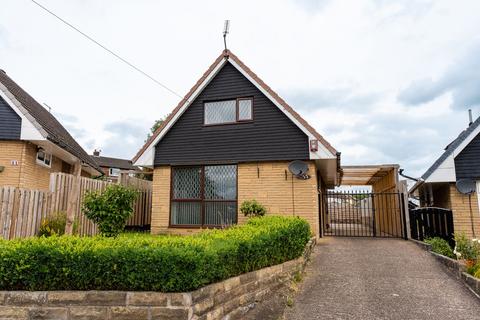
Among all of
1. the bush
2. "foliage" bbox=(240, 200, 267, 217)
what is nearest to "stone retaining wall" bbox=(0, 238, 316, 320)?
"foliage" bbox=(240, 200, 267, 217)

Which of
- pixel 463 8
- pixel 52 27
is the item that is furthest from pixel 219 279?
pixel 463 8

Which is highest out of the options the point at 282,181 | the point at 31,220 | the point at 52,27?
the point at 52,27

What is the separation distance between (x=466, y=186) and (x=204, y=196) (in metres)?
9.18

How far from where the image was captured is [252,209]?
36.8 feet

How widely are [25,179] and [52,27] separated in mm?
5831

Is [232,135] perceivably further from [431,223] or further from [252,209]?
[431,223]

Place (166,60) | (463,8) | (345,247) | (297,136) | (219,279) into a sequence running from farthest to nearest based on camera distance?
(166,60)
(297,136)
(345,247)
(463,8)
(219,279)

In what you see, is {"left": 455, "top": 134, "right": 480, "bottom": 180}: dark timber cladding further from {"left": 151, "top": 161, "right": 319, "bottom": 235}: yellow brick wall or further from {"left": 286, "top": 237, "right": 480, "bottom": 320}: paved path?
{"left": 151, "top": 161, "right": 319, "bottom": 235}: yellow brick wall

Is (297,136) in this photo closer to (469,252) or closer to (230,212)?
(230,212)

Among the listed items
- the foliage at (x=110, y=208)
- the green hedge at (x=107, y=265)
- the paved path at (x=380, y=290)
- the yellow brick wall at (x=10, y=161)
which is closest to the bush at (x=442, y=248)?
the paved path at (x=380, y=290)

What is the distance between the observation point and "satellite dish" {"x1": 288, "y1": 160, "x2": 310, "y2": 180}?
1123 centimetres

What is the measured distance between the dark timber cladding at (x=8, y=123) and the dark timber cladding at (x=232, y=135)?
5.11 m

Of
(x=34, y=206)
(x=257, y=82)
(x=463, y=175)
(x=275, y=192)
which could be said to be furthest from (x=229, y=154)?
(x=463, y=175)

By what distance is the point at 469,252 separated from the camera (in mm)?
8070
